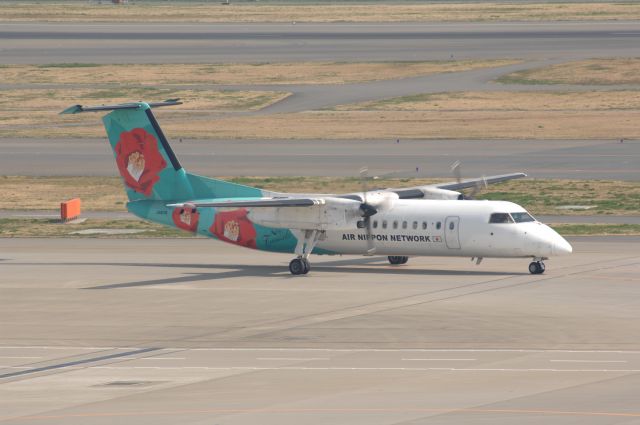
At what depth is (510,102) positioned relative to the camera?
9819 cm

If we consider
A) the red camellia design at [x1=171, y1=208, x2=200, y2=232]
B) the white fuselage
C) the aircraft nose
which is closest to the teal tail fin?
the red camellia design at [x1=171, y1=208, x2=200, y2=232]

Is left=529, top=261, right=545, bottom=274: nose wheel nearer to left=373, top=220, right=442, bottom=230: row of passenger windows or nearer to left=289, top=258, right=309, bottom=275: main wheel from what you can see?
left=373, top=220, right=442, bottom=230: row of passenger windows

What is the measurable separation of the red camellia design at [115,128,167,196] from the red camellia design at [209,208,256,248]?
3149 mm

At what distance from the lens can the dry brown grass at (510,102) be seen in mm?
96000

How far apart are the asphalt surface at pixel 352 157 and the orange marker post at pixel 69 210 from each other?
1193cm

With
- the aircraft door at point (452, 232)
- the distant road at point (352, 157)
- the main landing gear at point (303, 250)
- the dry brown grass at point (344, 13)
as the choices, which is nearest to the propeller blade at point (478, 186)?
the aircraft door at point (452, 232)

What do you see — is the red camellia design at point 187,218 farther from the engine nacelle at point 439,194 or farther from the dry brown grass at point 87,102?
the dry brown grass at point 87,102

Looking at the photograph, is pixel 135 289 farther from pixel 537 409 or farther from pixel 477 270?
pixel 537 409

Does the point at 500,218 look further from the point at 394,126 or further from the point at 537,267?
the point at 394,126

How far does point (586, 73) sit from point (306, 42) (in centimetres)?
3605

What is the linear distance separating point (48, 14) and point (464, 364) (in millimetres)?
158338

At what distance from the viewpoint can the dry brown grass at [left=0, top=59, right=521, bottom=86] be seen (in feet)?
364

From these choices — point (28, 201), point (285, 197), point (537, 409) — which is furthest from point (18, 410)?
point (28, 201)

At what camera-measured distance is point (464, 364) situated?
30234 mm
